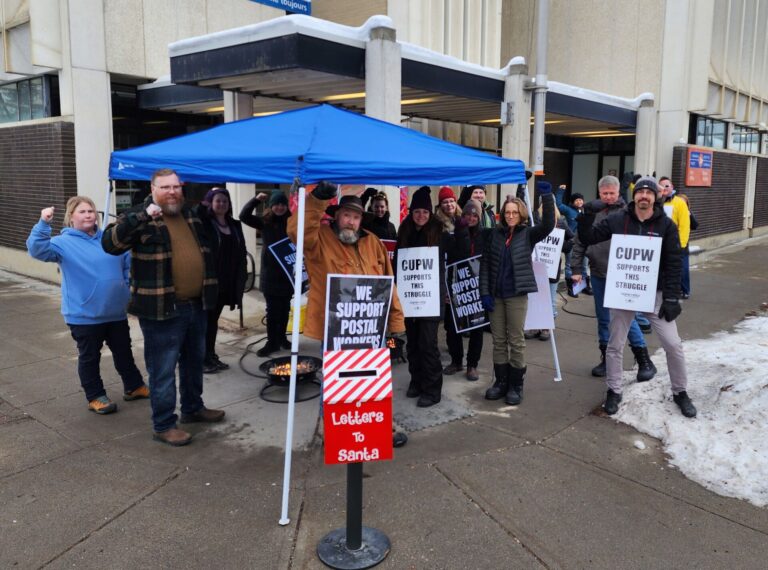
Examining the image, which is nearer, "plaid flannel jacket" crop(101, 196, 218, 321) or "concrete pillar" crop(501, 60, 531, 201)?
"plaid flannel jacket" crop(101, 196, 218, 321)

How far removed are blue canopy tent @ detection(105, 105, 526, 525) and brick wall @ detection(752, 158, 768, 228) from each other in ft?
64.0

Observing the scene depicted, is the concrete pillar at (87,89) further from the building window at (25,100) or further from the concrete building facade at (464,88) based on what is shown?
the building window at (25,100)

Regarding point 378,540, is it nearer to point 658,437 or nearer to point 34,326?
point 658,437

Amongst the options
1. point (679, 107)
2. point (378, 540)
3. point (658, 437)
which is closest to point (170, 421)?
point (378, 540)

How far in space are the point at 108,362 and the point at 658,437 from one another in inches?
218

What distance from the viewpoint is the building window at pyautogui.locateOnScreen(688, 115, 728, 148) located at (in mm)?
16688

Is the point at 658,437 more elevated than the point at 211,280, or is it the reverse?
the point at 211,280

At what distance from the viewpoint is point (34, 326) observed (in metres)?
8.31

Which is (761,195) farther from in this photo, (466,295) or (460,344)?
(466,295)

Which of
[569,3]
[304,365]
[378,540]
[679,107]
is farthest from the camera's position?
[569,3]

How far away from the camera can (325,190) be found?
3.83 metres

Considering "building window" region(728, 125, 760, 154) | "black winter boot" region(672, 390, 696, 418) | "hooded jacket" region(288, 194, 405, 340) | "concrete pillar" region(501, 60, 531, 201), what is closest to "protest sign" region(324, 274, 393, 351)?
"hooded jacket" region(288, 194, 405, 340)

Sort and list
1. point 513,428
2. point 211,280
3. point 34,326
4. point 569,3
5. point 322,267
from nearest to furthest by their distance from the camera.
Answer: point 322,267 → point 211,280 → point 513,428 → point 34,326 → point 569,3

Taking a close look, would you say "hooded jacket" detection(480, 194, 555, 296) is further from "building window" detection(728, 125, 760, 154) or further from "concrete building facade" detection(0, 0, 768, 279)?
"building window" detection(728, 125, 760, 154)
